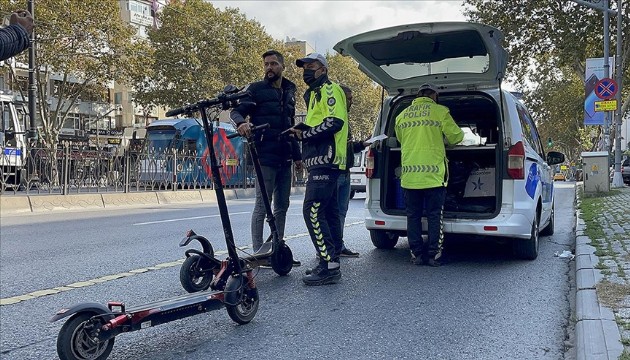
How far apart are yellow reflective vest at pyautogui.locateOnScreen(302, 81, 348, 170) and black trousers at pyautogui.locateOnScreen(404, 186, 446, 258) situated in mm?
1210

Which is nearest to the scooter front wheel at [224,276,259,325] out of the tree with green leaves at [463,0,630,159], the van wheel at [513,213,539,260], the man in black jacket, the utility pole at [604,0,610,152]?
the man in black jacket

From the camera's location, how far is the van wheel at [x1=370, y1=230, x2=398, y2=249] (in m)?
7.04

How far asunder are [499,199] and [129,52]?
82.8ft

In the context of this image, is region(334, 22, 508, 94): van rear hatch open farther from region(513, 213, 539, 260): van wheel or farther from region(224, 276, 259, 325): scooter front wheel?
region(224, 276, 259, 325): scooter front wheel

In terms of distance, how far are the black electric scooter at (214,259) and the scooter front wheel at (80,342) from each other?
0.98 meters

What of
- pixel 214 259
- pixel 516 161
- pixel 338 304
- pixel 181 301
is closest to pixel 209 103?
pixel 214 259

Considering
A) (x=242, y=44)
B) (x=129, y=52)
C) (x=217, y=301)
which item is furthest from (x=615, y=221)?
(x=242, y=44)

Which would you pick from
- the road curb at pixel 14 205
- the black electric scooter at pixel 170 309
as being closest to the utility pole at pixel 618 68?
the road curb at pixel 14 205

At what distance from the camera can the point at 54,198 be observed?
14.3 metres

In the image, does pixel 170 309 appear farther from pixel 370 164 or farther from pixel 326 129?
pixel 370 164

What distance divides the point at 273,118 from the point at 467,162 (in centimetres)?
279

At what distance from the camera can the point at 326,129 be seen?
4914mm

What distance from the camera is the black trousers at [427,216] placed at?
591 cm

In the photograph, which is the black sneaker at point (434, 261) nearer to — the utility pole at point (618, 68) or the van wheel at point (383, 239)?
the van wheel at point (383, 239)
